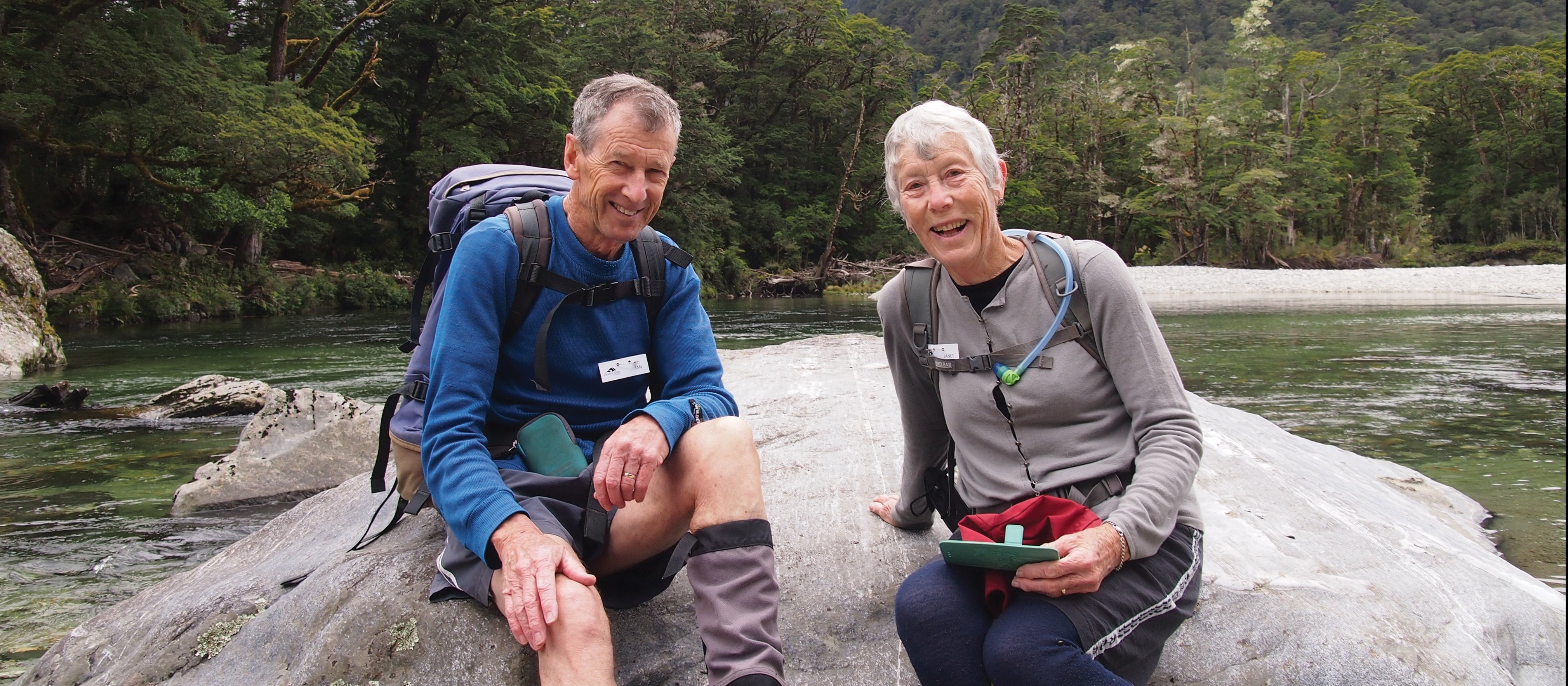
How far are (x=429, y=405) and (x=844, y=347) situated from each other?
4.92m

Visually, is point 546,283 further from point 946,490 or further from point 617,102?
point 946,490

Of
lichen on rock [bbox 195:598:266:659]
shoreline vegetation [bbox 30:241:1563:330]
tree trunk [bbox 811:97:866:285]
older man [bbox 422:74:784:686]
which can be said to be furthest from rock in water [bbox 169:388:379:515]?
tree trunk [bbox 811:97:866:285]

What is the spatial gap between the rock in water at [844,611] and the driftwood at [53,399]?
254 inches

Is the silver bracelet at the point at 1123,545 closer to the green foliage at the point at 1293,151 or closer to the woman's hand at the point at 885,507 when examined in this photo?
the woman's hand at the point at 885,507

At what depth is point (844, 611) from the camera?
2.51 metres

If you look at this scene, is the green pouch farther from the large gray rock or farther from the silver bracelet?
the large gray rock

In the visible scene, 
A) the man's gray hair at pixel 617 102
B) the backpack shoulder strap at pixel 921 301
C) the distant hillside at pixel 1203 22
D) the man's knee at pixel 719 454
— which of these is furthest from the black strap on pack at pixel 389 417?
the distant hillside at pixel 1203 22

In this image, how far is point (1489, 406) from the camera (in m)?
7.92

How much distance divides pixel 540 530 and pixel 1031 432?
121 centimetres

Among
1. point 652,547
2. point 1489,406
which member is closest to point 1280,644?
point 652,547

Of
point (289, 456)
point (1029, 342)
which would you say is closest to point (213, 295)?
point (289, 456)

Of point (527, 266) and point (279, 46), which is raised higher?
point (279, 46)

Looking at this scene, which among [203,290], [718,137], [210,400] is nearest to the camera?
[210,400]

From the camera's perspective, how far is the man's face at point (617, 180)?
7.60ft
